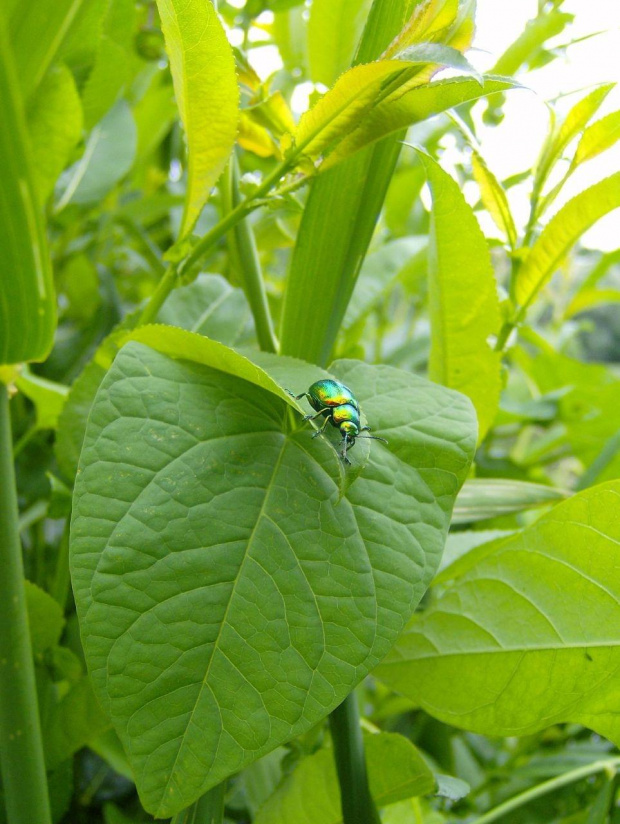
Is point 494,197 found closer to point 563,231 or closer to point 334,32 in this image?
point 563,231

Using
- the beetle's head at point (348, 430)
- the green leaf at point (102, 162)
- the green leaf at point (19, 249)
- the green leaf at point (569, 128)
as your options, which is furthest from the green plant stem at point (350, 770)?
the green leaf at point (102, 162)

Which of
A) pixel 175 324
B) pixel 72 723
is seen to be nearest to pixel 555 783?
pixel 72 723

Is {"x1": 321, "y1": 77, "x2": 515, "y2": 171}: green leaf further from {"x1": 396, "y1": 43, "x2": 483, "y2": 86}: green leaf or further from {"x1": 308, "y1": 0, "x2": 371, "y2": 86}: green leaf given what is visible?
{"x1": 308, "y1": 0, "x2": 371, "y2": 86}: green leaf

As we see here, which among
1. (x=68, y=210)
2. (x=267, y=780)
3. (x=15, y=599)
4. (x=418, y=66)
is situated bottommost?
(x=267, y=780)

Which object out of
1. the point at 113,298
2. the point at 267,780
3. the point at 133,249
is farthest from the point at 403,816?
the point at 133,249

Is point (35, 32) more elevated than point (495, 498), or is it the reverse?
point (35, 32)

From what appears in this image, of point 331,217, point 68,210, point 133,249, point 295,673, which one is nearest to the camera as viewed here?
point 295,673

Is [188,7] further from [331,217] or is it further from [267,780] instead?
[267,780]
